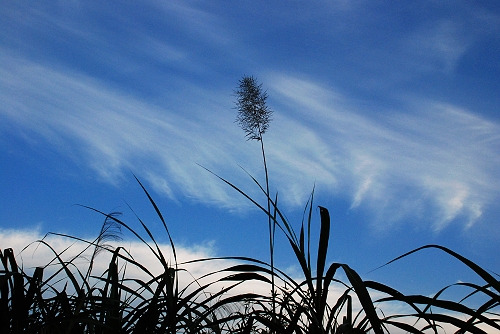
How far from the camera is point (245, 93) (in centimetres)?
361

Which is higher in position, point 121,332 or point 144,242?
point 144,242

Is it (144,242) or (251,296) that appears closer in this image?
(251,296)

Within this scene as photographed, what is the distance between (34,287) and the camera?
180 cm

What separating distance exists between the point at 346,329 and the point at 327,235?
287 millimetres

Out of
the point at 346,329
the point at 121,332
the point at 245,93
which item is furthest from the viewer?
the point at 245,93

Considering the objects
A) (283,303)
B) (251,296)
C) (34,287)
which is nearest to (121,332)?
(34,287)

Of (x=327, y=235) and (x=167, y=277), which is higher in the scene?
(x=327, y=235)

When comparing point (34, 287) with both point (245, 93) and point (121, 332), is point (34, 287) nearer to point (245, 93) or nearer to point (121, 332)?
point (121, 332)

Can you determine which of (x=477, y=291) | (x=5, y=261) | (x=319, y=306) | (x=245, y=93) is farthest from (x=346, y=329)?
(x=245, y=93)

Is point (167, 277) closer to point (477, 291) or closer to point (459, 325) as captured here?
point (459, 325)

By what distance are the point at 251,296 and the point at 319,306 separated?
0.32 m

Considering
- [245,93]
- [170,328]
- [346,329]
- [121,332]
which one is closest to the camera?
[346,329]

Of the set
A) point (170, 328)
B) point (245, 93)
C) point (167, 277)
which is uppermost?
point (245, 93)

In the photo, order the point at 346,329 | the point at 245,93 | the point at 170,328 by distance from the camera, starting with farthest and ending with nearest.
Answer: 1. the point at 245,93
2. the point at 170,328
3. the point at 346,329
